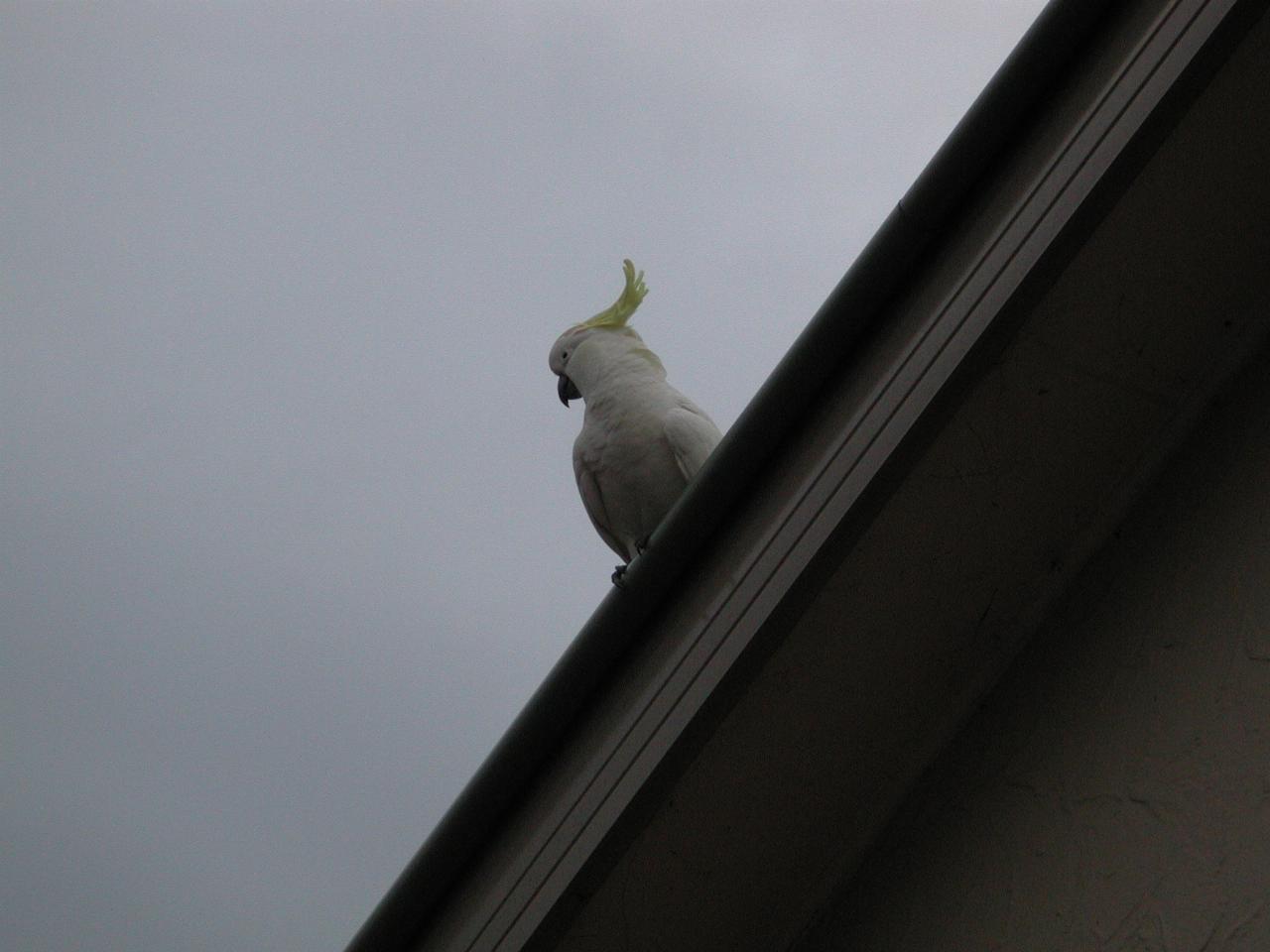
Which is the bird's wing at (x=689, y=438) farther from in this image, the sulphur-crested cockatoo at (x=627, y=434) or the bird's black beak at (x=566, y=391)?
the bird's black beak at (x=566, y=391)

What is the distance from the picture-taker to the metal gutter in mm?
1685

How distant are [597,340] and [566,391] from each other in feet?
1.16

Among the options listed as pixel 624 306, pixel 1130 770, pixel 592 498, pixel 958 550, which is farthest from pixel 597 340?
pixel 1130 770

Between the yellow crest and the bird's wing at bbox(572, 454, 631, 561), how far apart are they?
493 mm

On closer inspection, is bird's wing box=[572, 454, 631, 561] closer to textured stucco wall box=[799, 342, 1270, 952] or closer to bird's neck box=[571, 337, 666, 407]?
bird's neck box=[571, 337, 666, 407]

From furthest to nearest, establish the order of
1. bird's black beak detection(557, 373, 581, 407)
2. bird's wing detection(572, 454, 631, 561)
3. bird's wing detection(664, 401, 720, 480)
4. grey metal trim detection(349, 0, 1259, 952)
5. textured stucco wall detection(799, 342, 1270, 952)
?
bird's black beak detection(557, 373, 581, 407), bird's wing detection(572, 454, 631, 561), bird's wing detection(664, 401, 720, 480), grey metal trim detection(349, 0, 1259, 952), textured stucco wall detection(799, 342, 1270, 952)

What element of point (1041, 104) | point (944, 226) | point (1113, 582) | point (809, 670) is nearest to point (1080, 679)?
point (1113, 582)

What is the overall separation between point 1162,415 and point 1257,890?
0.66 metres

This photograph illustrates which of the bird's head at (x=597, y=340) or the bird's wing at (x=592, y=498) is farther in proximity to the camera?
the bird's head at (x=597, y=340)

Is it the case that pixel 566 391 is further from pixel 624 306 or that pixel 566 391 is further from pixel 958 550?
pixel 958 550

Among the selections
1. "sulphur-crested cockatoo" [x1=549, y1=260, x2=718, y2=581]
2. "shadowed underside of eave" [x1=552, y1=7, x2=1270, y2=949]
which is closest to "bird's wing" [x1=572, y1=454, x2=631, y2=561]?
"sulphur-crested cockatoo" [x1=549, y1=260, x2=718, y2=581]

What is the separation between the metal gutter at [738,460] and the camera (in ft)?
5.53

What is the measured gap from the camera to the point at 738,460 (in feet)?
5.96

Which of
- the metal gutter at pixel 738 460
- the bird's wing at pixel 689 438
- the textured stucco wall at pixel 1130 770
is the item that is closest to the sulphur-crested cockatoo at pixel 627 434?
the bird's wing at pixel 689 438
